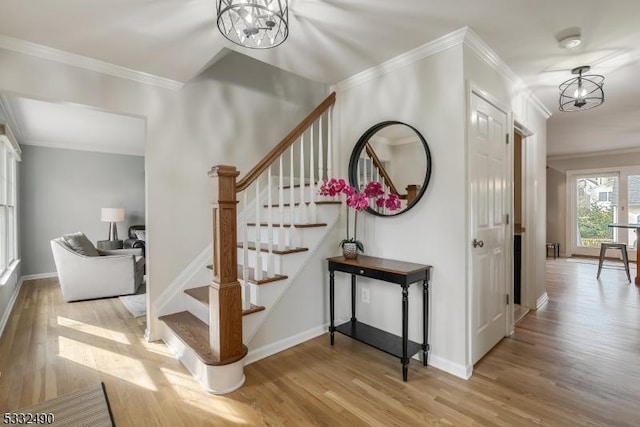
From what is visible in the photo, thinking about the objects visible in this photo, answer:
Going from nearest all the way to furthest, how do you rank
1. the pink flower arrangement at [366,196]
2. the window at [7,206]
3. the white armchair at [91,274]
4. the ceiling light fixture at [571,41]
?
the ceiling light fixture at [571,41], the pink flower arrangement at [366,196], the window at [7,206], the white armchair at [91,274]

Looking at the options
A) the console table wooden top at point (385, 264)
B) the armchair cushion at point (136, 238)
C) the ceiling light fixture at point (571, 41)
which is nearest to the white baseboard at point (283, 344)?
the console table wooden top at point (385, 264)

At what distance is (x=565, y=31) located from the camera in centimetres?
207

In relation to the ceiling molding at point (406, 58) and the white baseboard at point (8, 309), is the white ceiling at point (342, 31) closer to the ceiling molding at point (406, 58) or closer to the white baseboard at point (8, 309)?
the ceiling molding at point (406, 58)

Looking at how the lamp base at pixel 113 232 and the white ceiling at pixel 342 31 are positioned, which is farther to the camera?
the lamp base at pixel 113 232

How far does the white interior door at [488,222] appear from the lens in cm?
227

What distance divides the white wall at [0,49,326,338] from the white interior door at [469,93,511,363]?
2100mm

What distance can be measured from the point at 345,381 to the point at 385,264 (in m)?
0.86

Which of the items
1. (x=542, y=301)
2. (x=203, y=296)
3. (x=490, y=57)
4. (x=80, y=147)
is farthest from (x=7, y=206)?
(x=542, y=301)

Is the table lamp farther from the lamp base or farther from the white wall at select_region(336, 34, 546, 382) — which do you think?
the white wall at select_region(336, 34, 546, 382)

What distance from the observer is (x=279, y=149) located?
2.54m

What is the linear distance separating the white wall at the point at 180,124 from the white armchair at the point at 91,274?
1883mm

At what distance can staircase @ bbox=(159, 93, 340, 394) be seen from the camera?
2.03m

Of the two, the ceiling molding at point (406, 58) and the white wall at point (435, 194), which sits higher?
the ceiling molding at point (406, 58)

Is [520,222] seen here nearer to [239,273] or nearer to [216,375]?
[239,273]
